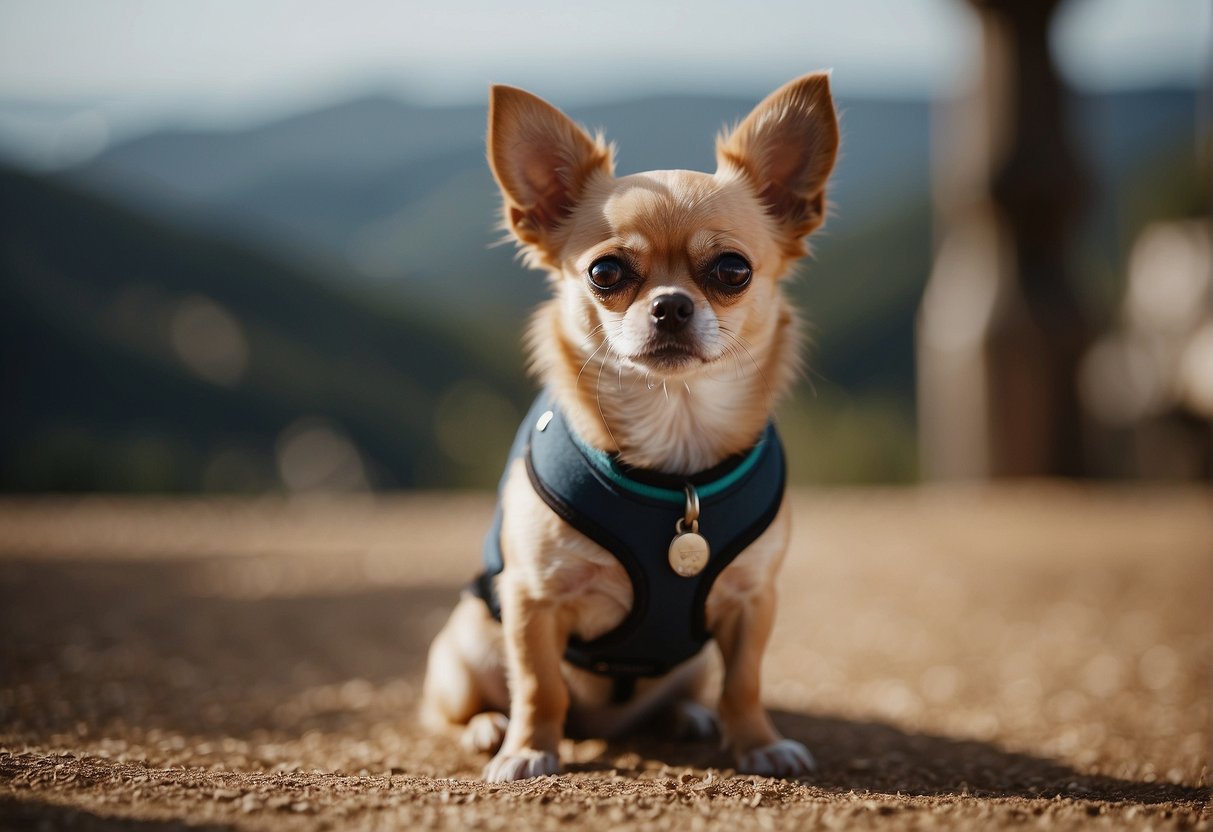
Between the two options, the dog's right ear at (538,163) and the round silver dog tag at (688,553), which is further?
the dog's right ear at (538,163)

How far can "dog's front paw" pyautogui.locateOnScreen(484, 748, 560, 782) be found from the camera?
8.18 ft

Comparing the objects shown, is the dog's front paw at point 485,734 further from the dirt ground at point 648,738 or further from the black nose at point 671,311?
the black nose at point 671,311

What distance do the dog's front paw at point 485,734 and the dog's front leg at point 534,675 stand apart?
247 millimetres

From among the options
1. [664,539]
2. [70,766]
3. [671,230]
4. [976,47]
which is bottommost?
[70,766]

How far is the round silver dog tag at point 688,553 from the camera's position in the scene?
2.52m

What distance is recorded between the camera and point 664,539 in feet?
8.33

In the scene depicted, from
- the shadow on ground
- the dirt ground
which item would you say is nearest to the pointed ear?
the dirt ground

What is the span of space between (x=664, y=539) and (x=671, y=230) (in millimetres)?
868

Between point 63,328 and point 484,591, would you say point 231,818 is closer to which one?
point 484,591

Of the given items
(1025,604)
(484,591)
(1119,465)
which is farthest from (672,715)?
(1119,465)

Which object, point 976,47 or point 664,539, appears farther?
point 976,47

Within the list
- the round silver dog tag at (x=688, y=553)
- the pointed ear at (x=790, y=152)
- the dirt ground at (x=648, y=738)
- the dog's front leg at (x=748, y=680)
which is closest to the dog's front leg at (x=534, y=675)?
the dirt ground at (x=648, y=738)

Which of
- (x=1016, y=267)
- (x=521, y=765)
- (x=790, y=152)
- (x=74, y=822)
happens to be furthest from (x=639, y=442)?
(x=1016, y=267)

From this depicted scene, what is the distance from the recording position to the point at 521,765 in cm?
253
